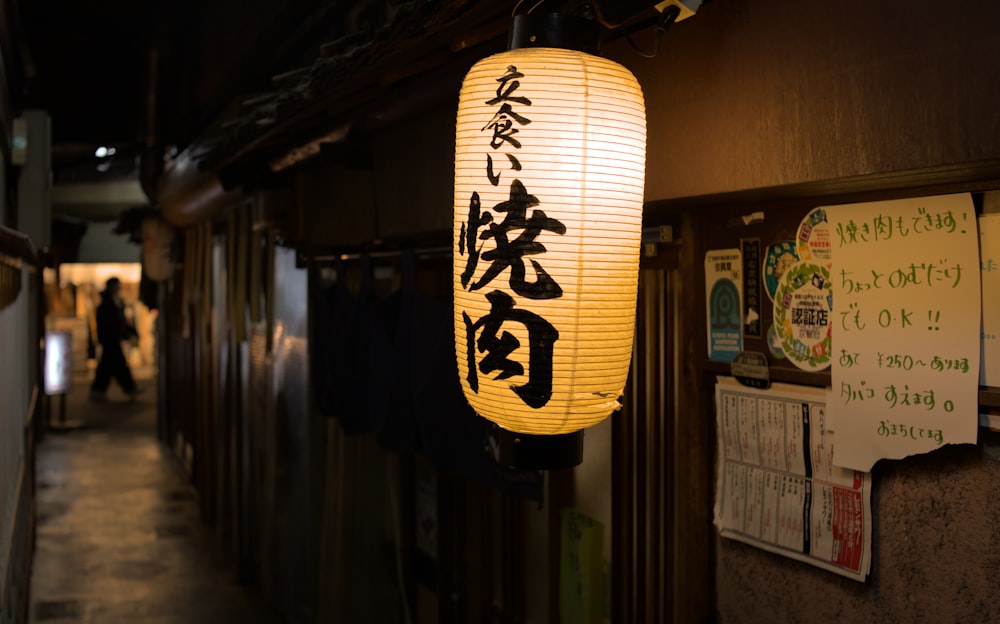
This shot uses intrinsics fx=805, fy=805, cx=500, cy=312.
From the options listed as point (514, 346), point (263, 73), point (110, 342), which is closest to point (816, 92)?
point (514, 346)

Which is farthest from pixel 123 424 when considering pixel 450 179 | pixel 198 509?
pixel 450 179

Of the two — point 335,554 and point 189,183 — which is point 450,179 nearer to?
point 335,554

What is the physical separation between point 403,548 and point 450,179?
3.77 m

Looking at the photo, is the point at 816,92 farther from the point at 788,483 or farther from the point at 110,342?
the point at 110,342

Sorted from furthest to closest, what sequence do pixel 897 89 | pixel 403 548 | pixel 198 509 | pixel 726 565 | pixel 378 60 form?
pixel 198 509 < pixel 403 548 < pixel 378 60 < pixel 726 565 < pixel 897 89

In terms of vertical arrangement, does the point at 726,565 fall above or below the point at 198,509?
above

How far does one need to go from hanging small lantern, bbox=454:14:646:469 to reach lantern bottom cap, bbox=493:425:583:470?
0.29 ft

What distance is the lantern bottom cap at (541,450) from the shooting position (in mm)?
3338

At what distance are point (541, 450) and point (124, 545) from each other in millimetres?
12047

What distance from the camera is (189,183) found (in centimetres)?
1222

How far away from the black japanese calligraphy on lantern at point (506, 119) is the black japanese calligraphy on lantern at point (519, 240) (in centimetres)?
10

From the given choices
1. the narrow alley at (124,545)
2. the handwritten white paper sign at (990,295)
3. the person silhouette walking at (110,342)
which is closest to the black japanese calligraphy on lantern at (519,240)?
the handwritten white paper sign at (990,295)

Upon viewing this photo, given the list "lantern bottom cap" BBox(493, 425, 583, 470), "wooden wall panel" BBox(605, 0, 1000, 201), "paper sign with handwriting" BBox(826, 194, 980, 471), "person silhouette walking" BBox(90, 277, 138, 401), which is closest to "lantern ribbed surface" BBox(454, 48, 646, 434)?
"lantern bottom cap" BBox(493, 425, 583, 470)

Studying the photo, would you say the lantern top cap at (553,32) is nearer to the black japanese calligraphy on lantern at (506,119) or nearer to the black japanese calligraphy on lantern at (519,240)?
the black japanese calligraphy on lantern at (506,119)
